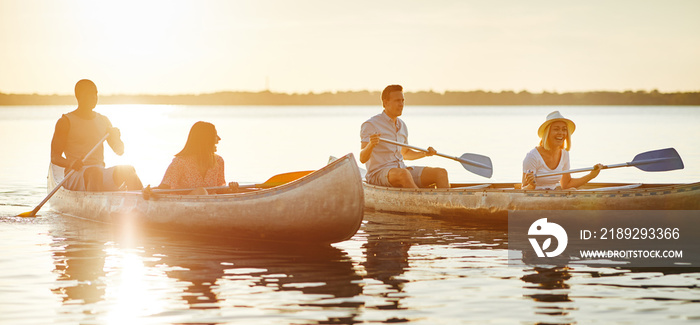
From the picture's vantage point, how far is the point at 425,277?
8734mm

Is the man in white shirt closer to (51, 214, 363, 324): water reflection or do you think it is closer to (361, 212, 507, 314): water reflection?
(361, 212, 507, 314): water reflection

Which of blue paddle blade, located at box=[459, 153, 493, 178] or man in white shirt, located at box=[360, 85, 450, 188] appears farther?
blue paddle blade, located at box=[459, 153, 493, 178]

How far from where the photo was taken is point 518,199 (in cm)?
1198

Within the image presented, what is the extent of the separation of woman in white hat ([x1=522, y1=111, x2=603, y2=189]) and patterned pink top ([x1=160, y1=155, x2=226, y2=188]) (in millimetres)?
3582

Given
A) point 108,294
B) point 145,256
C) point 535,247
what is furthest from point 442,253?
point 108,294

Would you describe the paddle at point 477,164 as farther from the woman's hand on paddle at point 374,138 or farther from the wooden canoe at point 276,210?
the wooden canoe at point 276,210

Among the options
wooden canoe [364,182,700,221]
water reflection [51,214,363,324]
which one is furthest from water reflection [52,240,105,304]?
wooden canoe [364,182,700,221]

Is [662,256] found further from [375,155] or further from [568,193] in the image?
[375,155]

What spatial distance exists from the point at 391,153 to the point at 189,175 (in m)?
3.16

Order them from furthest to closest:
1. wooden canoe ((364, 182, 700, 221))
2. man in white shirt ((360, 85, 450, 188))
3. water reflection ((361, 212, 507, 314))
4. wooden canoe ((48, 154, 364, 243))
Result: man in white shirt ((360, 85, 450, 188)) → wooden canoe ((364, 182, 700, 221)) → wooden canoe ((48, 154, 364, 243)) → water reflection ((361, 212, 507, 314))

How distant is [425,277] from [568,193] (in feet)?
11.4

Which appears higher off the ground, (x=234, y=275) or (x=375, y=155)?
(x=375, y=155)

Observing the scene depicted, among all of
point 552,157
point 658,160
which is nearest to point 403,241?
point 552,157

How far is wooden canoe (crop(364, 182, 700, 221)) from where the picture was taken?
1112 cm
